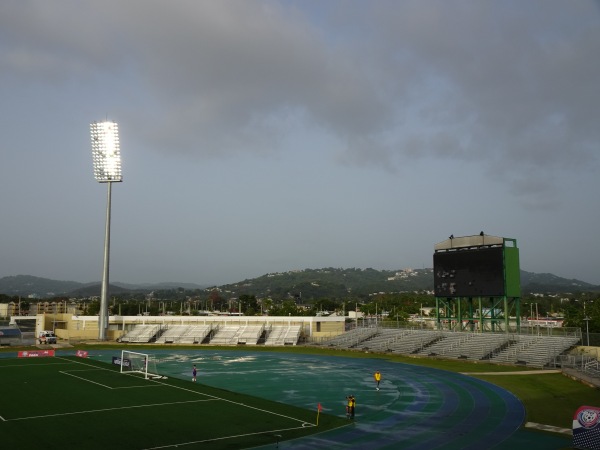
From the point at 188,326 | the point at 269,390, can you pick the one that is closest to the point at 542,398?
the point at 269,390

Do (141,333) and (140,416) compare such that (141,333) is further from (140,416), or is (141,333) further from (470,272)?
(140,416)

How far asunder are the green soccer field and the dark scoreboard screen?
4027 cm

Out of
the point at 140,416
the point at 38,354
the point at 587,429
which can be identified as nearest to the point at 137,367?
the point at 38,354

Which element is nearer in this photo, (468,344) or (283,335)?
(468,344)

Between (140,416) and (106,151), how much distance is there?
74.0 meters

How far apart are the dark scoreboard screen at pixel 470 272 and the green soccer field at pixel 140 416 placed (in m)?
40.3

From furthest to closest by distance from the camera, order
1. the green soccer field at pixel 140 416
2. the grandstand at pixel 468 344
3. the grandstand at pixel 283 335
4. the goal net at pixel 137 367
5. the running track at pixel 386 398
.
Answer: the grandstand at pixel 283 335 < the grandstand at pixel 468 344 < the goal net at pixel 137 367 < the running track at pixel 386 398 < the green soccer field at pixel 140 416

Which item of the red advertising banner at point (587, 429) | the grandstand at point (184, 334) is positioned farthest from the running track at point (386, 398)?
the grandstand at point (184, 334)

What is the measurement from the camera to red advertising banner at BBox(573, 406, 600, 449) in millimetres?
24312

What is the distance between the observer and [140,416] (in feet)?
107

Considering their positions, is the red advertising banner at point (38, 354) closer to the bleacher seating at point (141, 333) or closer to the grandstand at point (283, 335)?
the bleacher seating at point (141, 333)

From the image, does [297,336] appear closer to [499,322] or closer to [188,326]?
[188,326]

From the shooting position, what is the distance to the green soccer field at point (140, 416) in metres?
27.0

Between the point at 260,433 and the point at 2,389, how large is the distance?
2744 centimetres
